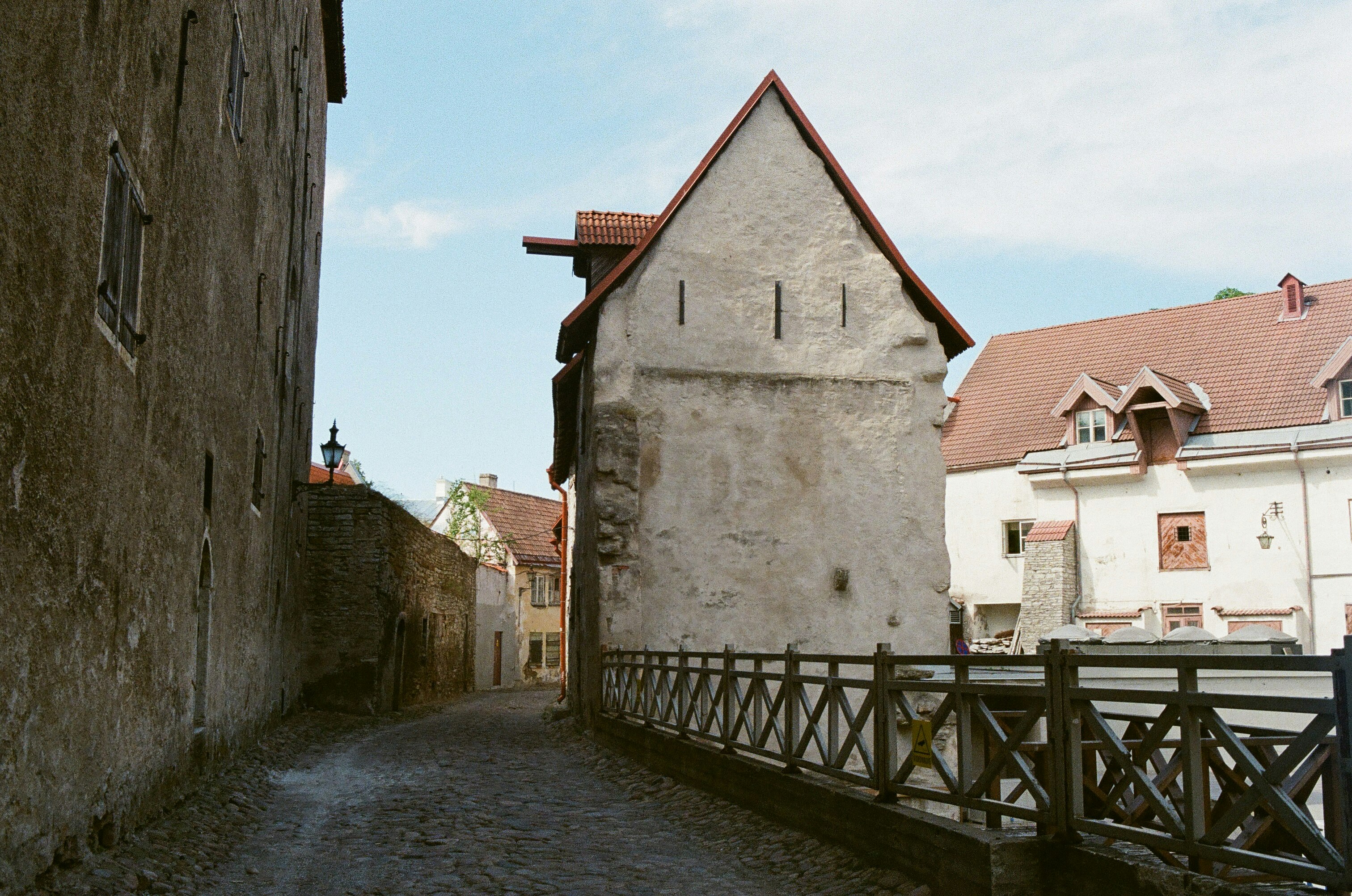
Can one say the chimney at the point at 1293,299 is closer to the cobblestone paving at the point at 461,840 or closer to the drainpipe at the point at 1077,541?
the drainpipe at the point at 1077,541

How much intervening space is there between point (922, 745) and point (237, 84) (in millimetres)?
8230

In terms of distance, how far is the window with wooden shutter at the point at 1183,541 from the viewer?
29500 millimetres

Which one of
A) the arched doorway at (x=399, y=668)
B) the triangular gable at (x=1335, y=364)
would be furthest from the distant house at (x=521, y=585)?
the triangular gable at (x=1335, y=364)

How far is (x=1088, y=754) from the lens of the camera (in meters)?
6.32

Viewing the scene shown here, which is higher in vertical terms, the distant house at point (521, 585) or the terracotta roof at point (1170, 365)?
the terracotta roof at point (1170, 365)

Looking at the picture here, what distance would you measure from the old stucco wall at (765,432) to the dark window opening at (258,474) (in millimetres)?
4300

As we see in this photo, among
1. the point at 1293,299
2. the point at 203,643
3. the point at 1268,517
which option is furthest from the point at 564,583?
the point at 1293,299

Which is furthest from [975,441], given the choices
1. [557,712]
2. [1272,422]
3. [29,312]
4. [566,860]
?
[29,312]

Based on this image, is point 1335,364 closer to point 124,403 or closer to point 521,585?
point 521,585

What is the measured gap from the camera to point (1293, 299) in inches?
1248

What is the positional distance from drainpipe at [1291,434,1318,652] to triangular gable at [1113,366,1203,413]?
2.81 m

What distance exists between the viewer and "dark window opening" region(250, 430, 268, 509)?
42.6ft

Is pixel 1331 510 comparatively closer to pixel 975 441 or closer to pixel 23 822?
pixel 975 441

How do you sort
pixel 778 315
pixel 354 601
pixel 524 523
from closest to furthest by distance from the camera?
pixel 778 315
pixel 354 601
pixel 524 523
